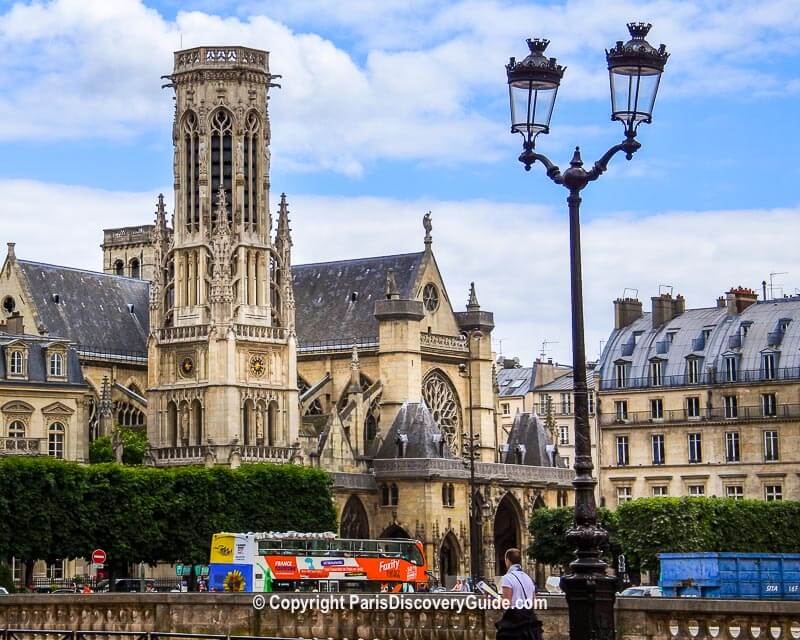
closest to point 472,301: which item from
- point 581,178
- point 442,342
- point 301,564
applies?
point 442,342

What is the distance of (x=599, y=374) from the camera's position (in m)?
112

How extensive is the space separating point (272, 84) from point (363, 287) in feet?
48.7

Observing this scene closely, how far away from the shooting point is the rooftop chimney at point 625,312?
4446 inches

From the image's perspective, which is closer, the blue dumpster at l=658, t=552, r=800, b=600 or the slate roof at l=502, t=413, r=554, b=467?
the blue dumpster at l=658, t=552, r=800, b=600

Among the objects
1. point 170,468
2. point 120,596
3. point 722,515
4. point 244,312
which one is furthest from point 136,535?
point 120,596

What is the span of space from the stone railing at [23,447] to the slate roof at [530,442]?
30686mm

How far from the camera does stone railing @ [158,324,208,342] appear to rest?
101 metres

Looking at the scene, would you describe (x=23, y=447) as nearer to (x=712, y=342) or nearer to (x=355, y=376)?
(x=355, y=376)

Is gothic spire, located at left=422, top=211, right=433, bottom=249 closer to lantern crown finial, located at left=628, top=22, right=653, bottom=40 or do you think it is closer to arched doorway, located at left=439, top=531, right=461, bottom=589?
arched doorway, located at left=439, top=531, right=461, bottom=589

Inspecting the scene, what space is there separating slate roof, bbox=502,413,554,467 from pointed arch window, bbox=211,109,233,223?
74.2ft

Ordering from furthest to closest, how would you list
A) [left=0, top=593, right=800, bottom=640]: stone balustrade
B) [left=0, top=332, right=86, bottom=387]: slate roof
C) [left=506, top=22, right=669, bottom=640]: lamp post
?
[left=0, top=332, right=86, bottom=387]: slate roof, [left=0, top=593, right=800, bottom=640]: stone balustrade, [left=506, top=22, right=669, bottom=640]: lamp post

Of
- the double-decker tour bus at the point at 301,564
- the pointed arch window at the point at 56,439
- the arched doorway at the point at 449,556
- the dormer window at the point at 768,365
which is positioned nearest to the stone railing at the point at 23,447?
the pointed arch window at the point at 56,439

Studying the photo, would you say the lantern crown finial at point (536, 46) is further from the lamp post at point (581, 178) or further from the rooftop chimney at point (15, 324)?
the rooftop chimney at point (15, 324)

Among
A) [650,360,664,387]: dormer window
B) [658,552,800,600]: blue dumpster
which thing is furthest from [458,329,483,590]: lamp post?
[658,552,800,600]: blue dumpster
